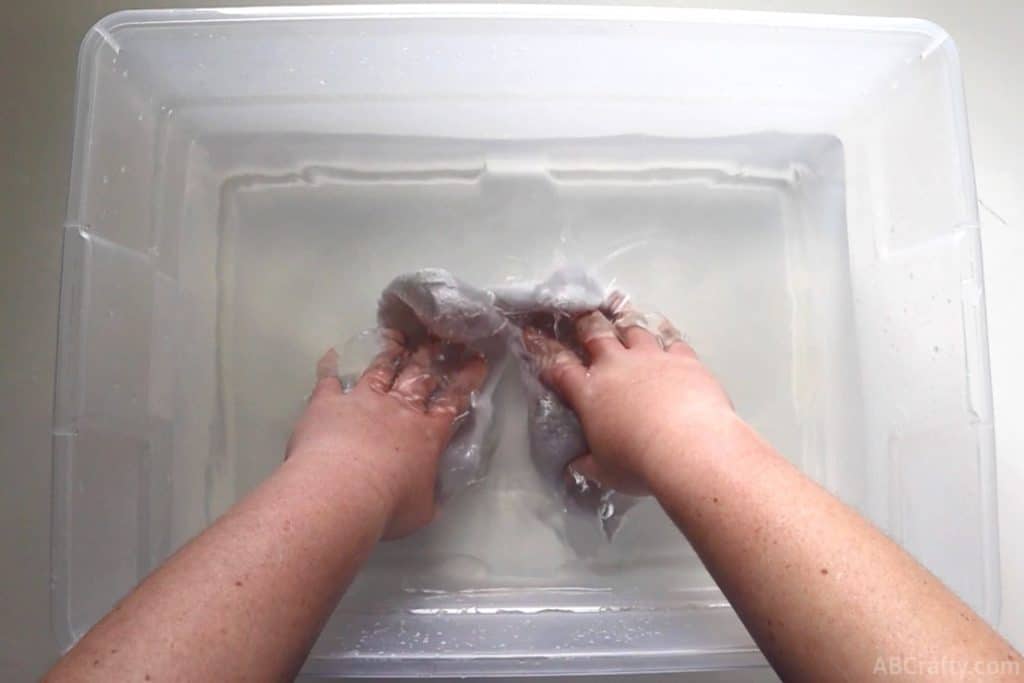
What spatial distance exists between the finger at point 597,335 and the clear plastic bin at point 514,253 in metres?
0.07

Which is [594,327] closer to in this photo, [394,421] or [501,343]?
[501,343]

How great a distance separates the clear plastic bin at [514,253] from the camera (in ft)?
2.33

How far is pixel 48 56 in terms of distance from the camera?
869mm

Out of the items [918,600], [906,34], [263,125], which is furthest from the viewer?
[263,125]

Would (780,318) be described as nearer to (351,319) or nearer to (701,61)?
(701,61)

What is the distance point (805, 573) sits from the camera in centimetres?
50

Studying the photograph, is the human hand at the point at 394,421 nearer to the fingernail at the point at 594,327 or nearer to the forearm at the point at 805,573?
the fingernail at the point at 594,327

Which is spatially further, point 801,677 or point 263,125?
point 263,125

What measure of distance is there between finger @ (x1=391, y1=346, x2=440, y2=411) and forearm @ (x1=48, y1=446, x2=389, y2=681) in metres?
0.19

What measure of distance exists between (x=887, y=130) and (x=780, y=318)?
0.76 feet

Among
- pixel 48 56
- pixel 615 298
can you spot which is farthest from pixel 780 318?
pixel 48 56

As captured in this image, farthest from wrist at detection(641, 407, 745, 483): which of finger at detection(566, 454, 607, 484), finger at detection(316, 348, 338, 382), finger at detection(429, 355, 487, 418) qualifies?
finger at detection(316, 348, 338, 382)

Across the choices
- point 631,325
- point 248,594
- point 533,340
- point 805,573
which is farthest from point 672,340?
point 248,594

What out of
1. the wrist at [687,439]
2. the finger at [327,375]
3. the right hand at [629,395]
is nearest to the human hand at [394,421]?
the finger at [327,375]
